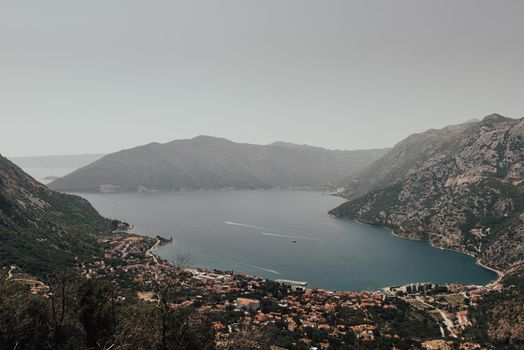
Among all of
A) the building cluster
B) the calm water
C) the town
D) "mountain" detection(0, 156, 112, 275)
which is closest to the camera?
the town

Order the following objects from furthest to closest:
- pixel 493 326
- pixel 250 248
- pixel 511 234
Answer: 1. pixel 250 248
2. pixel 511 234
3. pixel 493 326

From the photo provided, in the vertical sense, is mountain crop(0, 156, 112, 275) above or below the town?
above

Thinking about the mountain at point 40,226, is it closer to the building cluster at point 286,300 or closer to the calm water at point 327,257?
the building cluster at point 286,300

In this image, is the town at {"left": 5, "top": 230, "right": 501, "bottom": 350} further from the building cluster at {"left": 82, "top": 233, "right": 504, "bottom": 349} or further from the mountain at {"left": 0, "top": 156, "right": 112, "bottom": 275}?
the mountain at {"left": 0, "top": 156, "right": 112, "bottom": 275}

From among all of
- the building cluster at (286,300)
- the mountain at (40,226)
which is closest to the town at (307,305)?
the building cluster at (286,300)

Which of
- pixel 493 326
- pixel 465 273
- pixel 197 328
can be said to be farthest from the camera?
pixel 465 273

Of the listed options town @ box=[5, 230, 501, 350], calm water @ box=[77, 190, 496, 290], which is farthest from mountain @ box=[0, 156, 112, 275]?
calm water @ box=[77, 190, 496, 290]

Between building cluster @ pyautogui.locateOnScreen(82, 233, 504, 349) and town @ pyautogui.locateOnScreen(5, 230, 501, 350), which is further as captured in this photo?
building cluster @ pyautogui.locateOnScreen(82, 233, 504, 349)

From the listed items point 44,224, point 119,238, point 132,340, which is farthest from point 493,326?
point 44,224

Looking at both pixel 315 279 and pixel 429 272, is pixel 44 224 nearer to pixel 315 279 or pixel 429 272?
pixel 315 279
